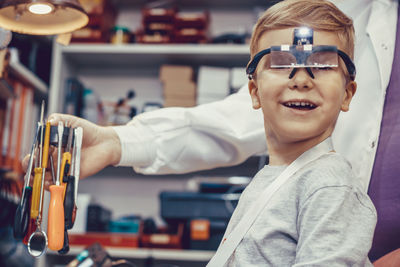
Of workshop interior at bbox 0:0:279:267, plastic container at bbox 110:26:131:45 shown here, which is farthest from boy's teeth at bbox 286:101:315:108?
plastic container at bbox 110:26:131:45

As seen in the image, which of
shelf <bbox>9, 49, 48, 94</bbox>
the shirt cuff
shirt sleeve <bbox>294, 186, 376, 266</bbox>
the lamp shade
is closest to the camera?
shirt sleeve <bbox>294, 186, 376, 266</bbox>

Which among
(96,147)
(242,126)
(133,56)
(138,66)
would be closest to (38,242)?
(96,147)

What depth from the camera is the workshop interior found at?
1951 millimetres

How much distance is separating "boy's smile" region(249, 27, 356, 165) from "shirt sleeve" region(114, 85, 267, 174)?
0.94 ft

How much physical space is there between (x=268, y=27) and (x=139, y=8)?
1900 millimetres

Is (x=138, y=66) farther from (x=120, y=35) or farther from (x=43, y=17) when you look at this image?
(x=43, y=17)

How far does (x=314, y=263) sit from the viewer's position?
1.82ft

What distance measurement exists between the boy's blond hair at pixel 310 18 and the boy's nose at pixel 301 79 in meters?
0.07

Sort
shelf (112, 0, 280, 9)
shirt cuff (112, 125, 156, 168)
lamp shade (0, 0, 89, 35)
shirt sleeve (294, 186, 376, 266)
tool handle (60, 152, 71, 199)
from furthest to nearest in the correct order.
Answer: shelf (112, 0, 280, 9) → shirt cuff (112, 125, 156, 168) → lamp shade (0, 0, 89, 35) → tool handle (60, 152, 71, 199) → shirt sleeve (294, 186, 376, 266)

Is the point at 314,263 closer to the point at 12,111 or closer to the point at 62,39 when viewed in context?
the point at 62,39

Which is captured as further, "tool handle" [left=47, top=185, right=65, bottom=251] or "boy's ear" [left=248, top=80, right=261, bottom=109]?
"boy's ear" [left=248, top=80, right=261, bottom=109]

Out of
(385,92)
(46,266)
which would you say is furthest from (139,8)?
(385,92)

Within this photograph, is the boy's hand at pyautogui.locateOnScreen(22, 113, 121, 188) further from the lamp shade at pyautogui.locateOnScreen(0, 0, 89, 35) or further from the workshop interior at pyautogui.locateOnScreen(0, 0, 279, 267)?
the workshop interior at pyautogui.locateOnScreen(0, 0, 279, 267)

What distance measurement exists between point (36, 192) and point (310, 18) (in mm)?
407
